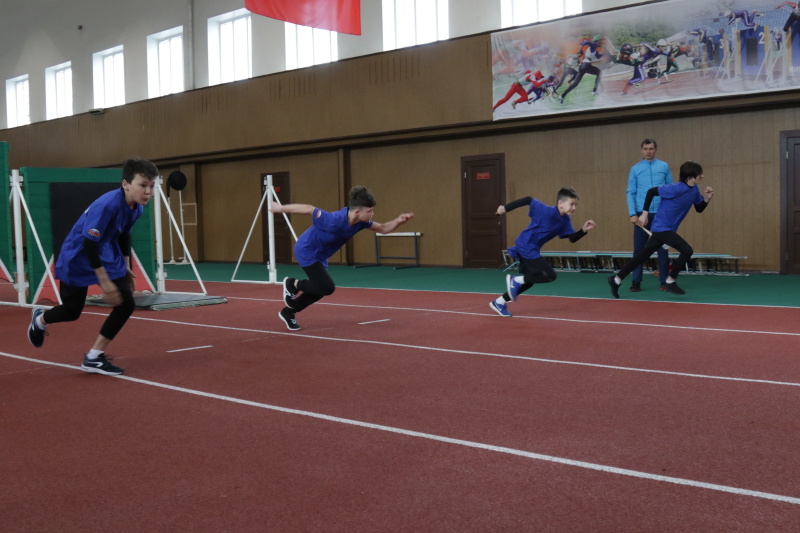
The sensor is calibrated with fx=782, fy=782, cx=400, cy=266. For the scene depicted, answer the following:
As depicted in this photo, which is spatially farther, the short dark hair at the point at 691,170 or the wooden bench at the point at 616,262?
the wooden bench at the point at 616,262

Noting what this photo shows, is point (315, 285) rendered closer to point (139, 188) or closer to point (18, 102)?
point (139, 188)

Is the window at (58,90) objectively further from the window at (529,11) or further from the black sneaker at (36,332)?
the black sneaker at (36,332)

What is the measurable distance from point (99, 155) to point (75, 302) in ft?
67.1

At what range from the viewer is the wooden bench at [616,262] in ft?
46.6

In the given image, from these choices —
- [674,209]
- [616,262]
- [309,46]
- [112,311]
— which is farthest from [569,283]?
[309,46]

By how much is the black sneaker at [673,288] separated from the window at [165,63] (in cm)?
1683

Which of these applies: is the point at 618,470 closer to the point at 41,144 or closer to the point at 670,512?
the point at 670,512

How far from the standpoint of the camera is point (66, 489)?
3473 millimetres

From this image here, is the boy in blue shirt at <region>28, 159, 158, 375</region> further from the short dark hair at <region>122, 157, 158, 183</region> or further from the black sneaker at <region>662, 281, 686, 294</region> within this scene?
the black sneaker at <region>662, 281, 686, 294</region>

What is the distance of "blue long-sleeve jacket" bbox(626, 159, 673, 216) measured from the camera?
1160cm

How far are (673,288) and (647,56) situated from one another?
5.04 meters

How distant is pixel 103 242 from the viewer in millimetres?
5855

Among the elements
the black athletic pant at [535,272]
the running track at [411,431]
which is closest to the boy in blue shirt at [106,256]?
the running track at [411,431]

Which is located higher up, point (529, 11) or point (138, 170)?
point (529, 11)
